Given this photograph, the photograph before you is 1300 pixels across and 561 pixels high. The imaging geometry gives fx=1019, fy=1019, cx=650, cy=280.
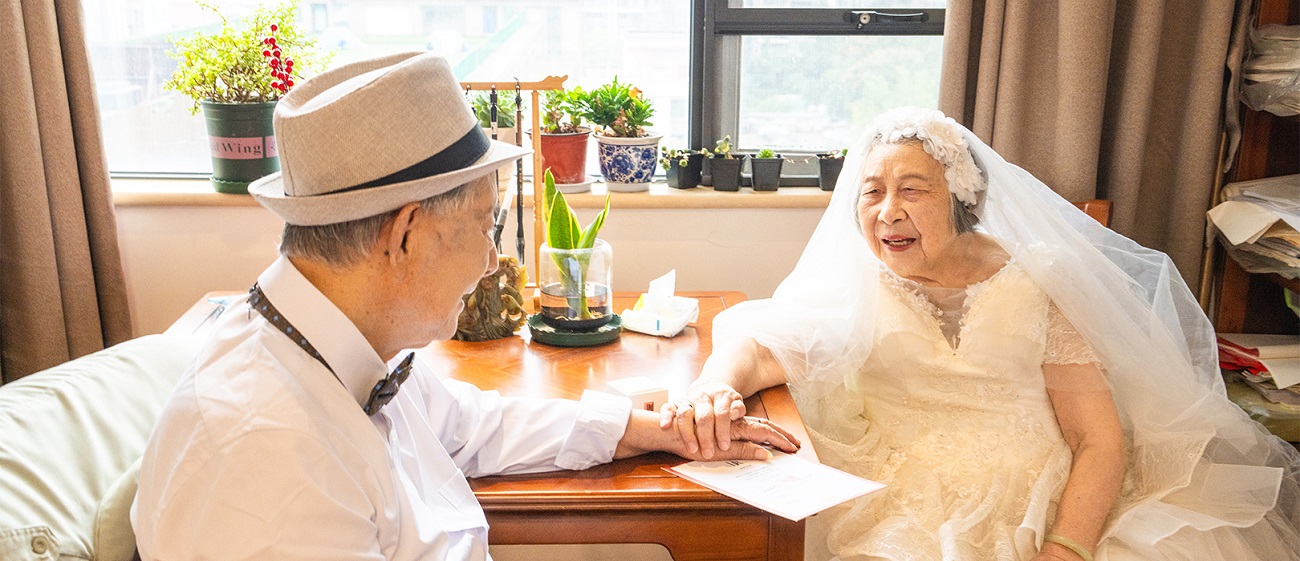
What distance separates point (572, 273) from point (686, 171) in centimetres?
83

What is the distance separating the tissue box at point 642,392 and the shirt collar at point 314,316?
2.07ft

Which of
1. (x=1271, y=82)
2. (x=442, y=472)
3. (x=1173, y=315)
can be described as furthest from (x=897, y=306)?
(x=1271, y=82)

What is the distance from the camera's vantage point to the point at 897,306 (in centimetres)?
193

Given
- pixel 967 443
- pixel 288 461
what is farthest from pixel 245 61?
pixel 967 443

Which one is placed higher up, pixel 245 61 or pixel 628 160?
pixel 245 61

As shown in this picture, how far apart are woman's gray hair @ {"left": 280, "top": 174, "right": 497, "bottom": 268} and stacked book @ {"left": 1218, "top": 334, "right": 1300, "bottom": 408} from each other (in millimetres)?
1975

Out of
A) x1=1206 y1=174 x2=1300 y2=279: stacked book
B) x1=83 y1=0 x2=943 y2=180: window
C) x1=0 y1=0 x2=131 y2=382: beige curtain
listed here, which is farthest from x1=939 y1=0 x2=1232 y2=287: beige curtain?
x1=0 y1=0 x2=131 y2=382: beige curtain

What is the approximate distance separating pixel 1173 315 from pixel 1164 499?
0.37m

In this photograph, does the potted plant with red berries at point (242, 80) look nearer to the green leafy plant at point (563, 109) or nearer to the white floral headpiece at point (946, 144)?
the green leafy plant at point (563, 109)

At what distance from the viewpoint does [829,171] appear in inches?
107

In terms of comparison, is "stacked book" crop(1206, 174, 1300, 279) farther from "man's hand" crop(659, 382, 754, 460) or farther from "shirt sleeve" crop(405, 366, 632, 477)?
"shirt sleeve" crop(405, 366, 632, 477)

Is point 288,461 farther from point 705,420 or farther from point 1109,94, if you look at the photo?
point 1109,94

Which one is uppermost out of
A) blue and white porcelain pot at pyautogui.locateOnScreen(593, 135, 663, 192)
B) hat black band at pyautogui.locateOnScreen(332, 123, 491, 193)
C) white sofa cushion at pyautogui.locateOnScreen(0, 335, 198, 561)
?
hat black band at pyautogui.locateOnScreen(332, 123, 491, 193)

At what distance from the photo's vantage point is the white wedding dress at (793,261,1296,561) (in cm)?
167
